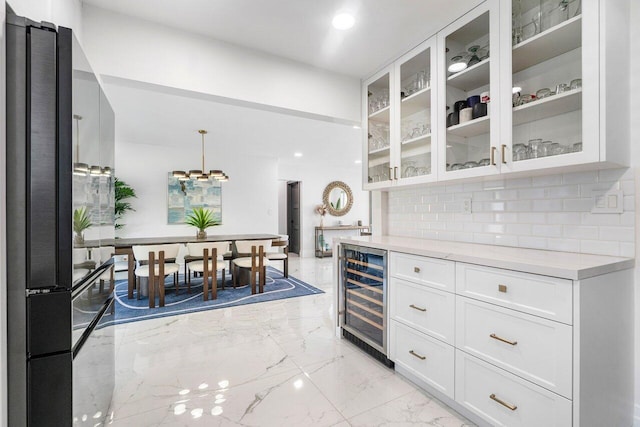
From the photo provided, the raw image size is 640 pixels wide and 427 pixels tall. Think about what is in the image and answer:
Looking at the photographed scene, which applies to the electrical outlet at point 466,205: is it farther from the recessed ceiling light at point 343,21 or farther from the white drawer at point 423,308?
the recessed ceiling light at point 343,21

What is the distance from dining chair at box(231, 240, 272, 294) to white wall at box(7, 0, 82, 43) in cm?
302

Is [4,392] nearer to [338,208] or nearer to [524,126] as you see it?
[524,126]

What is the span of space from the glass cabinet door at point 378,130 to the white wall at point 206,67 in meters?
→ 0.19

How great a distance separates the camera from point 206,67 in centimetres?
A: 232

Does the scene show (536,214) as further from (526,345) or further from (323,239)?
(323,239)

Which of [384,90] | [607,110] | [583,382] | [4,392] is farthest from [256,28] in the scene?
[583,382]

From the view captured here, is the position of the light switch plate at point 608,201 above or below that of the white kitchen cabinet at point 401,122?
below

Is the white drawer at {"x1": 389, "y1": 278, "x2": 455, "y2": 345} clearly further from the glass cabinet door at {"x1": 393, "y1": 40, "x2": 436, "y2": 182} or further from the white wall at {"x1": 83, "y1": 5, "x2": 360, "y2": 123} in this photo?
the white wall at {"x1": 83, "y1": 5, "x2": 360, "y2": 123}

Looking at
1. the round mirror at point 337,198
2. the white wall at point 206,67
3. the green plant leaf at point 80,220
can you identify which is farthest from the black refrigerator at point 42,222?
the round mirror at point 337,198

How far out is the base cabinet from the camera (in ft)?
4.10

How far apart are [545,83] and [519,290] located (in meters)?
1.13

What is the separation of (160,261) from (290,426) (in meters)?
2.82

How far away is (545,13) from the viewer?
1644 millimetres

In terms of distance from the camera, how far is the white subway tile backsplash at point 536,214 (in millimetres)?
1595
